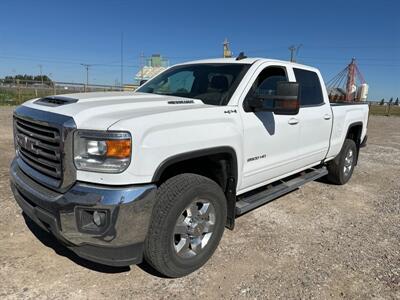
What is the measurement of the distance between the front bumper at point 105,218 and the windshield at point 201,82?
144cm

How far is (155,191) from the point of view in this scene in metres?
2.52

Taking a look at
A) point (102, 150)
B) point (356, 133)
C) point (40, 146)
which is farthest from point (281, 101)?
point (356, 133)

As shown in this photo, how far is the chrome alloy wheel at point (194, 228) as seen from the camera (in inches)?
115

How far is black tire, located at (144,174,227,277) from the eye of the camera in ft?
8.67

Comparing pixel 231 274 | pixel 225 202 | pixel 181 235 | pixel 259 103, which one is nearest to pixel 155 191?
pixel 181 235

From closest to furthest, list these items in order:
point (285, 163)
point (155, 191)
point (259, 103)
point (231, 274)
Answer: point (155, 191)
point (231, 274)
point (259, 103)
point (285, 163)

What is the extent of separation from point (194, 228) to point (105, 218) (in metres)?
0.89

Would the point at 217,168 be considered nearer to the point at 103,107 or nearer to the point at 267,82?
the point at 103,107

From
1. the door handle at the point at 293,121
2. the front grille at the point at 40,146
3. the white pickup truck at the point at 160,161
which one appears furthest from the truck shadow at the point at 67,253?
the door handle at the point at 293,121

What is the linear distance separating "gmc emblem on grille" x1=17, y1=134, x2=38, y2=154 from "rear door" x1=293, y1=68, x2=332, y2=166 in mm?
2965

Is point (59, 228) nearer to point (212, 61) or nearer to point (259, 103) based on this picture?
point (259, 103)

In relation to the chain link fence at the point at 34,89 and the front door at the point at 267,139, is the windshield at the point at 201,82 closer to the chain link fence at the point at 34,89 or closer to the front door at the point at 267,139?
the front door at the point at 267,139

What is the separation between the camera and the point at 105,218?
2365 millimetres

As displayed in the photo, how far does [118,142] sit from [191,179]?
770 millimetres
